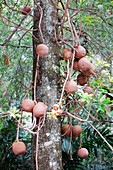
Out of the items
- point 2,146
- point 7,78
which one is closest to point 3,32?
point 7,78

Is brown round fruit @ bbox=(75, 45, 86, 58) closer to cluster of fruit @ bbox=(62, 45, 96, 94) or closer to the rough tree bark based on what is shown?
cluster of fruit @ bbox=(62, 45, 96, 94)

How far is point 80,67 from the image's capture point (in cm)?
131

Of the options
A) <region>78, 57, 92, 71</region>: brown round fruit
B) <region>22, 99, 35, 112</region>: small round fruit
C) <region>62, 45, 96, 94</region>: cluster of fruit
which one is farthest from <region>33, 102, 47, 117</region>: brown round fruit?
<region>78, 57, 92, 71</region>: brown round fruit

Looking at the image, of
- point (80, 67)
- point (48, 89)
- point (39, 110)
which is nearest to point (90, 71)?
point (80, 67)

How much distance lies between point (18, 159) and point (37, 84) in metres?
1.82

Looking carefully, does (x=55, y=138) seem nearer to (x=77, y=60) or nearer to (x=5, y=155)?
(x=77, y=60)

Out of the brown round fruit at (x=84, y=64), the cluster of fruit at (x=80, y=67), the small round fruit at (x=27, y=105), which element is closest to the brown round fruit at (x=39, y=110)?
the small round fruit at (x=27, y=105)

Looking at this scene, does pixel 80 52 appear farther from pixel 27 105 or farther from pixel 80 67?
pixel 27 105

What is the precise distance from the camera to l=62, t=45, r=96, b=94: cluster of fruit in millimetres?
1229

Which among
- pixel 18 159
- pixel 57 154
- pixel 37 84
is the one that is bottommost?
pixel 18 159

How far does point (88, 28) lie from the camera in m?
2.44

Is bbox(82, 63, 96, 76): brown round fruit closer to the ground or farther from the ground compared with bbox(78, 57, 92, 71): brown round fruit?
closer to the ground

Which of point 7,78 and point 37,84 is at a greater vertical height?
point 37,84

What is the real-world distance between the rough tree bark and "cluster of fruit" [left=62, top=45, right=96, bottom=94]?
102mm
